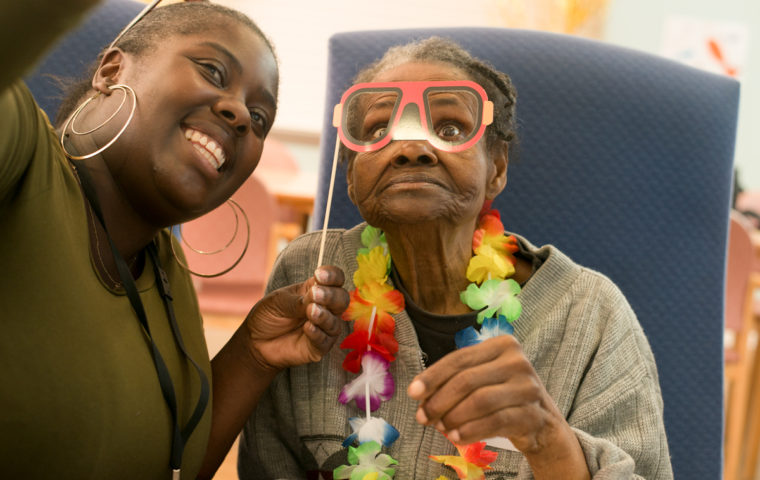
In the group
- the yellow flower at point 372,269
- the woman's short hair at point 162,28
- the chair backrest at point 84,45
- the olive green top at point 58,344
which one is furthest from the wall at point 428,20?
the olive green top at point 58,344

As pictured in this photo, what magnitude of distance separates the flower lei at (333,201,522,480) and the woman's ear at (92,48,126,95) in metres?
0.56

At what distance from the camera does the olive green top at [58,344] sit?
35.8 inches

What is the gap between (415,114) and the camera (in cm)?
126

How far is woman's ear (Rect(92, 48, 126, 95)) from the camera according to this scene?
113cm

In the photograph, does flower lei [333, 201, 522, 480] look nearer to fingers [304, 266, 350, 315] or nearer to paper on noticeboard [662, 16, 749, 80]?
fingers [304, 266, 350, 315]

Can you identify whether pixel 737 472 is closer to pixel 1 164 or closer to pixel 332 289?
pixel 332 289

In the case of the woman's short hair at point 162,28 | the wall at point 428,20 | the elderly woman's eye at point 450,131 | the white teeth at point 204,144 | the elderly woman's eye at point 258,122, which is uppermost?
the wall at point 428,20

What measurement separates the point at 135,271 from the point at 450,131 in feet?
1.84

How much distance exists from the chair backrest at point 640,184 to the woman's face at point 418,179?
36 centimetres

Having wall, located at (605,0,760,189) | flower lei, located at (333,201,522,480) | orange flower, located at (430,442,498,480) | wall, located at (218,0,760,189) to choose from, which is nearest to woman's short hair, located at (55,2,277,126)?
flower lei, located at (333,201,522,480)

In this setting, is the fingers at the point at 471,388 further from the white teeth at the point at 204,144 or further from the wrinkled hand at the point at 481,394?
the white teeth at the point at 204,144

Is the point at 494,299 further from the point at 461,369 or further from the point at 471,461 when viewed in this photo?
the point at 461,369

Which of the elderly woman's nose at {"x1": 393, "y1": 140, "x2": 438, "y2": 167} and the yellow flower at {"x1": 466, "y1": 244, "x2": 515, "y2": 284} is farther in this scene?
the yellow flower at {"x1": 466, "y1": 244, "x2": 515, "y2": 284}

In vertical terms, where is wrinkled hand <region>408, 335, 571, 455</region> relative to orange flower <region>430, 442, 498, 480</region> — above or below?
above
